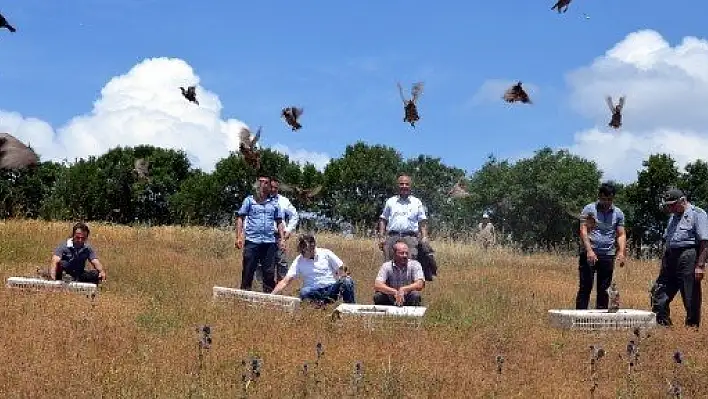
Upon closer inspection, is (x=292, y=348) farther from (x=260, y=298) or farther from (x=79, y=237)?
(x=79, y=237)

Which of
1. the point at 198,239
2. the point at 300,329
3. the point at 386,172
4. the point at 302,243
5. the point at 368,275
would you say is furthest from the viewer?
the point at 386,172

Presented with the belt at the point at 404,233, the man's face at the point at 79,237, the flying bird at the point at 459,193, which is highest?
the flying bird at the point at 459,193

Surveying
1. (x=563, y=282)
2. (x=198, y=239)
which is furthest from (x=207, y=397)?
(x=198, y=239)

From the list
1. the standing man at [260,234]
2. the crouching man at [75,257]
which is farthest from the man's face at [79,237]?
the standing man at [260,234]

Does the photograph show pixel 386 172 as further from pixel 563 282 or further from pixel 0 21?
pixel 0 21

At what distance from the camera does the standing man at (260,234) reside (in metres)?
10.5

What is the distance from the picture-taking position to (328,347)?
23.6 feet

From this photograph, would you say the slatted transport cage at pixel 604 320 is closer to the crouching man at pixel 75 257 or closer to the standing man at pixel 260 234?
the standing man at pixel 260 234

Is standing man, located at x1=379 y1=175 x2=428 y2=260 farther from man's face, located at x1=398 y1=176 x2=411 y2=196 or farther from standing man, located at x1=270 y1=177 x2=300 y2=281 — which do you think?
standing man, located at x1=270 y1=177 x2=300 y2=281

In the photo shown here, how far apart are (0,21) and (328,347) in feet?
12.0

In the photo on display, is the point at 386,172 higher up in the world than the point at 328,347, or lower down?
higher up

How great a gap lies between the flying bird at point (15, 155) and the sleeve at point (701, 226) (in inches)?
247

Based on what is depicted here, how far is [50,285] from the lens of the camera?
31.5 feet

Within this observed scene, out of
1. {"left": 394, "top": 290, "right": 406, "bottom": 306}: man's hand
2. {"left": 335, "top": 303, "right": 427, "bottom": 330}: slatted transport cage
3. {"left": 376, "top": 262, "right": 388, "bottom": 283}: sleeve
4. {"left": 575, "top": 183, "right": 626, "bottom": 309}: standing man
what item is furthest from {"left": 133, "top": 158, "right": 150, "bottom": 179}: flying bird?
{"left": 575, "top": 183, "right": 626, "bottom": 309}: standing man
